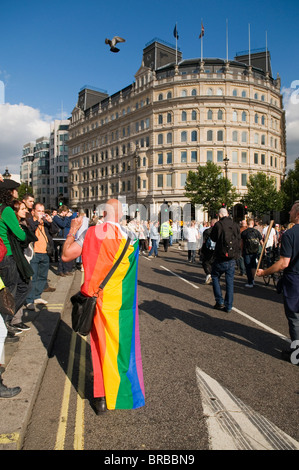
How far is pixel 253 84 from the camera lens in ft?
179

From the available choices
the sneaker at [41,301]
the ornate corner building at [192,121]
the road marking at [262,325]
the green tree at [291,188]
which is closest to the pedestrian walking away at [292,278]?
the road marking at [262,325]

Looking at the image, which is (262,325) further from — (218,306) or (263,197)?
(263,197)

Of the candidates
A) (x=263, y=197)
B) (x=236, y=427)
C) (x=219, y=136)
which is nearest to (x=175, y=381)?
(x=236, y=427)

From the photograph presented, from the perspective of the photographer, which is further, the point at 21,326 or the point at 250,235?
the point at 250,235

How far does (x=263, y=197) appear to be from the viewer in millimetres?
48062

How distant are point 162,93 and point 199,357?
5766 cm

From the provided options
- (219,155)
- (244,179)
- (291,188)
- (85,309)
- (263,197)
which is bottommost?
(85,309)

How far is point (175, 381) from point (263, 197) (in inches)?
1869

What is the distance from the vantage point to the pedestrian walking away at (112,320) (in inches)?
119

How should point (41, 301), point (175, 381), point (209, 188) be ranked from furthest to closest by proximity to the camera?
point (209, 188) → point (41, 301) → point (175, 381)

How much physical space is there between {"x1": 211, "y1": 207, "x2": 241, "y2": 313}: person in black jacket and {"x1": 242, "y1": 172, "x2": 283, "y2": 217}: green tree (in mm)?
42560

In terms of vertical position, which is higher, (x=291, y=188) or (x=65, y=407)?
(x=291, y=188)

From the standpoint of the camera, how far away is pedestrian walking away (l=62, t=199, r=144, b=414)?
9.91ft
